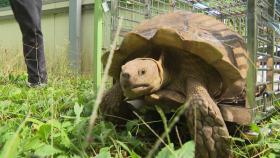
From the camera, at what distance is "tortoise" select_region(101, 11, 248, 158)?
1.46m

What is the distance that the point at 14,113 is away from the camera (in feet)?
6.39

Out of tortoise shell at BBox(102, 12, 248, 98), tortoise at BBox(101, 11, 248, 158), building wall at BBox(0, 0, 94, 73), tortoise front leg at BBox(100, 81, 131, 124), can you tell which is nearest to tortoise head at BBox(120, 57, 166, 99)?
tortoise at BBox(101, 11, 248, 158)

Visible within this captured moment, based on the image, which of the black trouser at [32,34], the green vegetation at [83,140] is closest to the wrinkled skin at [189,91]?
the green vegetation at [83,140]

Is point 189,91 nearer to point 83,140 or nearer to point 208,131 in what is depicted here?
point 208,131

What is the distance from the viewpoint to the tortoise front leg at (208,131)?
1.44 metres

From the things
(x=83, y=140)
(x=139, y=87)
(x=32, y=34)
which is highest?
(x=32, y=34)

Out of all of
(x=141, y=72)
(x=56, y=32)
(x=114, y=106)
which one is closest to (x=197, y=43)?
(x=141, y=72)

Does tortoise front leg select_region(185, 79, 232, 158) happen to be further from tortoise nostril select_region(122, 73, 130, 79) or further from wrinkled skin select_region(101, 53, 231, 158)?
tortoise nostril select_region(122, 73, 130, 79)

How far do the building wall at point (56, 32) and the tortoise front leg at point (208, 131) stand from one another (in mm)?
4198

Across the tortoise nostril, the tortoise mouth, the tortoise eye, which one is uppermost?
the tortoise eye

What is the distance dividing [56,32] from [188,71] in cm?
601

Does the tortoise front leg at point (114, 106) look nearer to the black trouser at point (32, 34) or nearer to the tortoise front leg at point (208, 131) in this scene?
the tortoise front leg at point (208, 131)

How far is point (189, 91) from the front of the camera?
62.9 inches

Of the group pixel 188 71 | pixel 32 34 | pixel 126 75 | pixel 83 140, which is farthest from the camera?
pixel 32 34
